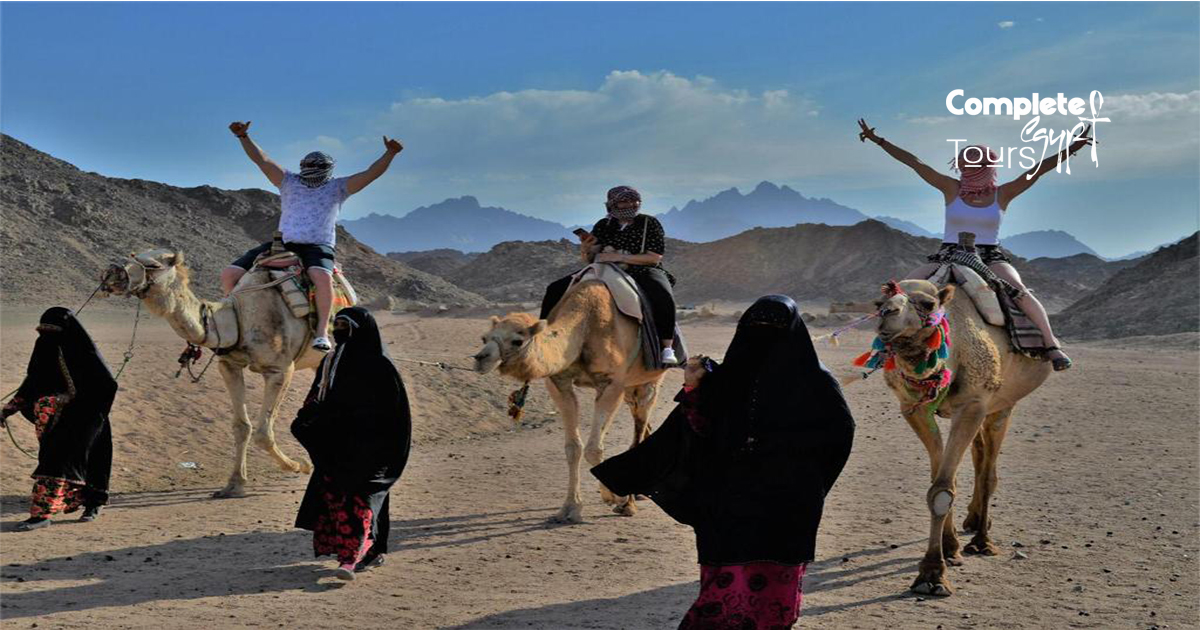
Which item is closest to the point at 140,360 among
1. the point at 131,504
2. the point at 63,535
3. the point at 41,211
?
the point at 131,504

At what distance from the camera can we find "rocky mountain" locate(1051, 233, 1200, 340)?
37188 millimetres

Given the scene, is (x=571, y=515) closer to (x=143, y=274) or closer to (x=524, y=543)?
(x=524, y=543)

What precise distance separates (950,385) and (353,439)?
4.06 m

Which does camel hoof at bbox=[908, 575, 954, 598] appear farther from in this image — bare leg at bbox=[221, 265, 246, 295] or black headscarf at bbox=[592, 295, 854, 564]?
bare leg at bbox=[221, 265, 246, 295]

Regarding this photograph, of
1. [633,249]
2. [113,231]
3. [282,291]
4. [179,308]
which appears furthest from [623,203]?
[113,231]

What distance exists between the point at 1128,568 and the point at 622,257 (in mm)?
4618

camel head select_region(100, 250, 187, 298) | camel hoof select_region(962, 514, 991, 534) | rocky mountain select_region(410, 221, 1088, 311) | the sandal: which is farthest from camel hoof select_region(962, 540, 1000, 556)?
rocky mountain select_region(410, 221, 1088, 311)

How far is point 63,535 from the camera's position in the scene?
8367mm

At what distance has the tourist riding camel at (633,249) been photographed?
9.71 metres

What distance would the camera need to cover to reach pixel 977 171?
27.7 feet

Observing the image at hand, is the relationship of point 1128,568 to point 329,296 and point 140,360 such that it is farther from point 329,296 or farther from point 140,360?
point 140,360

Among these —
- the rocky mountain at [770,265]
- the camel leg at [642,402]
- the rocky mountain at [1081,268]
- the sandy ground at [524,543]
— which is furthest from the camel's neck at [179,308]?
the rocky mountain at [1081,268]

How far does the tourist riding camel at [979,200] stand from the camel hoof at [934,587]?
2.06m

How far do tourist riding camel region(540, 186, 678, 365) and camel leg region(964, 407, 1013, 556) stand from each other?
2.69 meters
